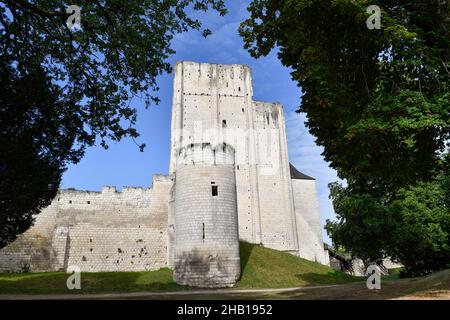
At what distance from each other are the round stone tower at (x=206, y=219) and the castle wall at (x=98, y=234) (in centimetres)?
1127

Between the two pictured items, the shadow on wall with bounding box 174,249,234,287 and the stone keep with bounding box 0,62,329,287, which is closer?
the shadow on wall with bounding box 174,249,234,287

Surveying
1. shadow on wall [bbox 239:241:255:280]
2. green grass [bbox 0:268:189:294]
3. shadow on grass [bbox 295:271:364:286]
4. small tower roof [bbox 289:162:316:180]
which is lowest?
shadow on grass [bbox 295:271:364:286]

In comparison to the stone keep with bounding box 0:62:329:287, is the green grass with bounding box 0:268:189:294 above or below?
below

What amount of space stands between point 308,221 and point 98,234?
69.9 ft

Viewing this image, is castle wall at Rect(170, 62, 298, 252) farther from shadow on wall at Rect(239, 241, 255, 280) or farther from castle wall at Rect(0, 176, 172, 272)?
shadow on wall at Rect(239, 241, 255, 280)

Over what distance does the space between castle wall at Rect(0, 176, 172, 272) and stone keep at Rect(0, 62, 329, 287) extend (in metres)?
0.07

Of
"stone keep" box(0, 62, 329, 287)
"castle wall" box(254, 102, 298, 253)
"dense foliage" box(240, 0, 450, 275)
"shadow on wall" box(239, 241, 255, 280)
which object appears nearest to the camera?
"dense foliage" box(240, 0, 450, 275)

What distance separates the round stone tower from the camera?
55.1ft

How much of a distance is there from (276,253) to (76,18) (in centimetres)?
2034

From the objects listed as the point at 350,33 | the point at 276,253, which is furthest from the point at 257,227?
the point at 350,33

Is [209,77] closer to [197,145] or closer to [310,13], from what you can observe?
[197,145]

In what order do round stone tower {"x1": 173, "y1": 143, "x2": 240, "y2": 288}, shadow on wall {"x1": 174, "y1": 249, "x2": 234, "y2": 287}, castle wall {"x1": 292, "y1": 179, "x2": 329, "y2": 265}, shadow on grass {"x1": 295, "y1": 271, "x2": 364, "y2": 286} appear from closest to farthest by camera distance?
shadow on wall {"x1": 174, "y1": 249, "x2": 234, "y2": 287}, round stone tower {"x1": 173, "y1": 143, "x2": 240, "y2": 288}, shadow on grass {"x1": 295, "y1": 271, "x2": 364, "y2": 286}, castle wall {"x1": 292, "y1": 179, "x2": 329, "y2": 265}

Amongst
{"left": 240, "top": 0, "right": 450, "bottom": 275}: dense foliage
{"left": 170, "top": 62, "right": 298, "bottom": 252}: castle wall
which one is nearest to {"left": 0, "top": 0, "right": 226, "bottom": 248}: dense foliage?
{"left": 240, "top": 0, "right": 450, "bottom": 275}: dense foliage

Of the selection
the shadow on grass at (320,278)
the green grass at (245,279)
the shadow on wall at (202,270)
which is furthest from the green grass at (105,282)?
the shadow on grass at (320,278)
